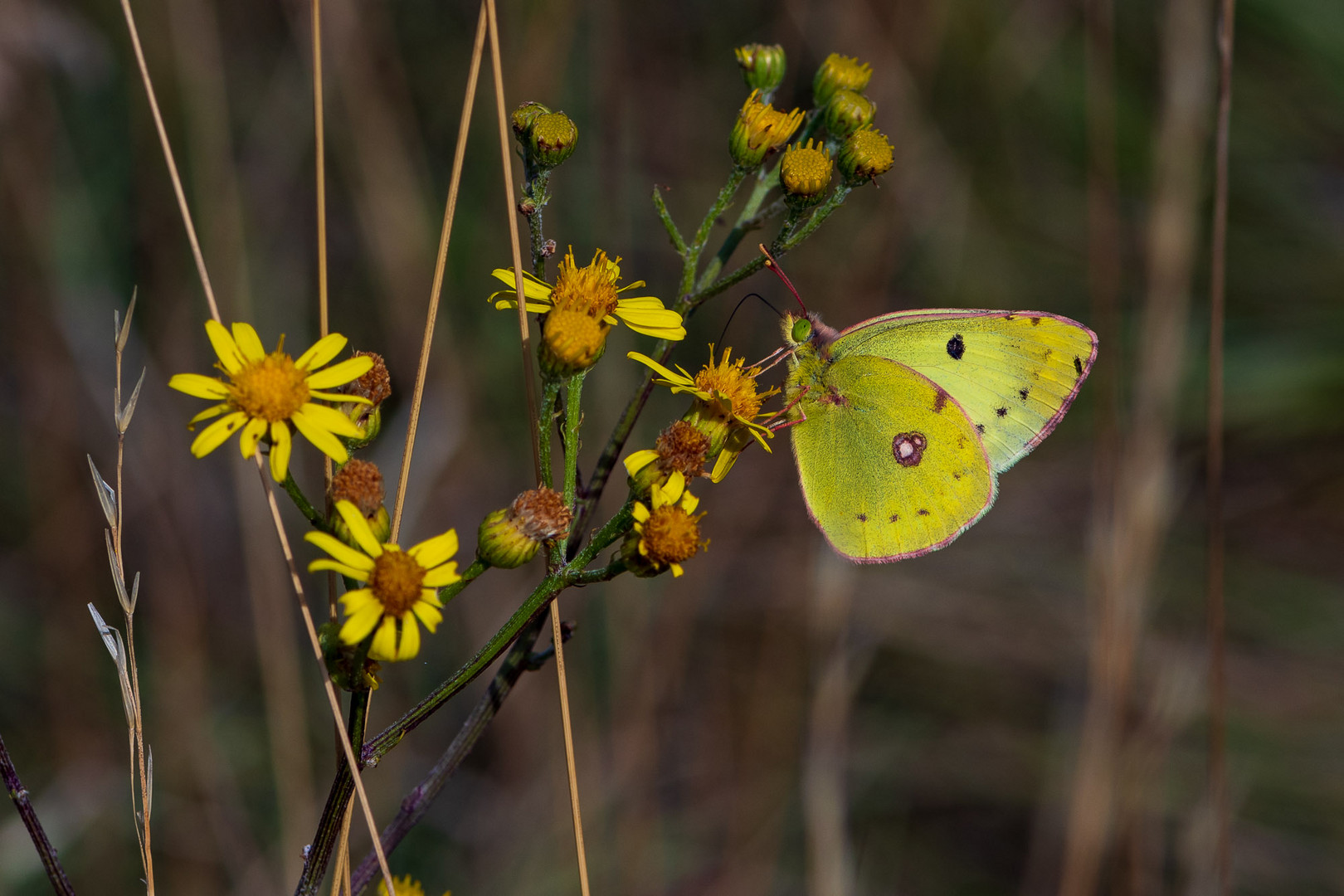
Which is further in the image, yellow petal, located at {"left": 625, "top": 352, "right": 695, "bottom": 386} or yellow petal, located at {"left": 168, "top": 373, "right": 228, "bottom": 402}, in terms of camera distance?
yellow petal, located at {"left": 625, "top": 352, "right": 695, "bottom": 386}

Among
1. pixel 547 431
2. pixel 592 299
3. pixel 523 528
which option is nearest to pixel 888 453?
pixel 592 299

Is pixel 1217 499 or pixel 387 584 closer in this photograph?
pixel 387 584

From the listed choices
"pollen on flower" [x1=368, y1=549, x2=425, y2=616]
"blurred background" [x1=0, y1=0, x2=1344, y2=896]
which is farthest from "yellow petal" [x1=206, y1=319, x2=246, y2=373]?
"blurred background" [x1=0, y1=0, x2=1344, y2=896]

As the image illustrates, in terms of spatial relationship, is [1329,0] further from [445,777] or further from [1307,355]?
[445,777]

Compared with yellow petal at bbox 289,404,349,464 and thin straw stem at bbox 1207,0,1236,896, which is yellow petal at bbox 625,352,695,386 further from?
thin straw stem at bbox 1207,0,1236,896

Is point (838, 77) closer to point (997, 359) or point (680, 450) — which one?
point (997, 359)

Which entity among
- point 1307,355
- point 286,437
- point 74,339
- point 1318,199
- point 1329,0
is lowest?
point 1307,355

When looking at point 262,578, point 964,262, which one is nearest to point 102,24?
point 262,578
